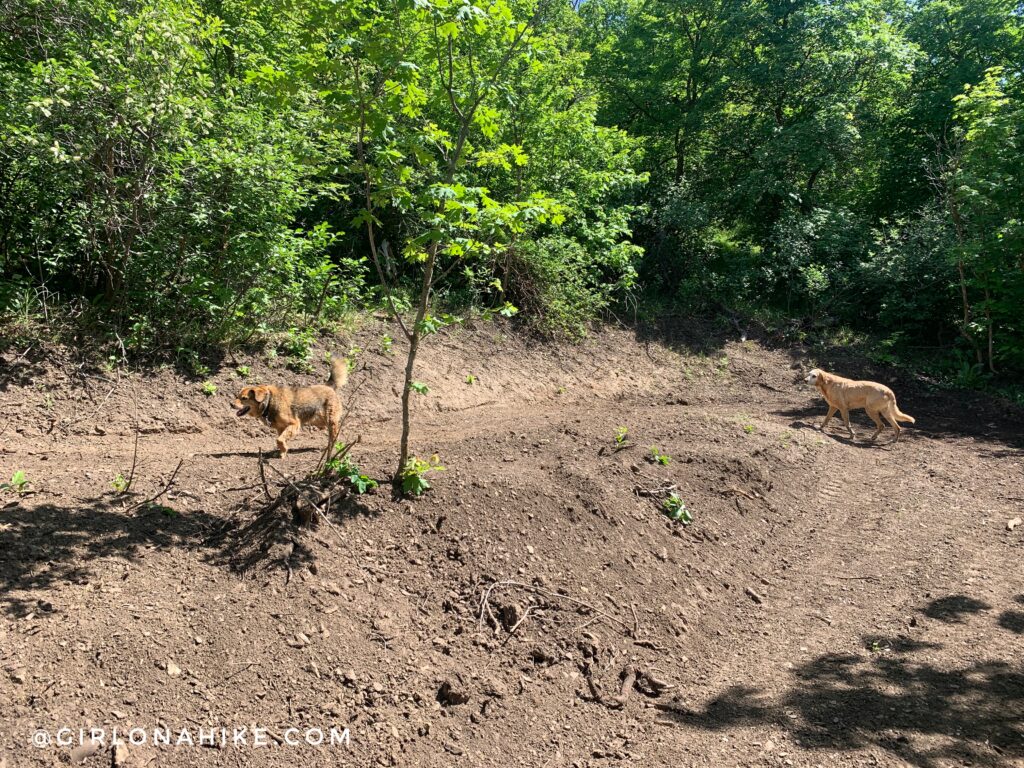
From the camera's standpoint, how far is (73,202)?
280 inches

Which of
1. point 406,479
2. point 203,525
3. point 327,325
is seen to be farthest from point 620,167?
point 203,525

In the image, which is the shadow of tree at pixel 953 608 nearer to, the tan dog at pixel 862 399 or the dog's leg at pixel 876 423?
the tan dog at pixel 862 399

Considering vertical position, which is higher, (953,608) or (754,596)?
(953,608)

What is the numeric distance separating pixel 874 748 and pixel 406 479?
3526mm

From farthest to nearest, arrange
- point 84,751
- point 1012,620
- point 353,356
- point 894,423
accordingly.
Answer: point 894,423 < point 353,356 < point 1012,620 < point 84,751

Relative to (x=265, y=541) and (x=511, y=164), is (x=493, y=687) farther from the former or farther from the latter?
(x=511, y=164)

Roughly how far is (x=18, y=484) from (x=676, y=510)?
5.52m

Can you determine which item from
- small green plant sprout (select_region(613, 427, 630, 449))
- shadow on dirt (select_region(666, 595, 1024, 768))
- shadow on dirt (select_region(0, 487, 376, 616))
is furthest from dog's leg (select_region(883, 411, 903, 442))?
shadow on dirt (select_region(0, 487, 376, 616))

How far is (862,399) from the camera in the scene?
33.4ft

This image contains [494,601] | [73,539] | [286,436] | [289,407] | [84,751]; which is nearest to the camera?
[84,751]

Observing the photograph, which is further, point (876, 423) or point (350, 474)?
point (876, 423)

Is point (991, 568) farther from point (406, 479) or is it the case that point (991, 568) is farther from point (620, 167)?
point (620, 167)

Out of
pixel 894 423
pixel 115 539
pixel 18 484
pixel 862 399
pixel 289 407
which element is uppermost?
pixel 862 399

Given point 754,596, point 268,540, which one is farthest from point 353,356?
point 754,596
